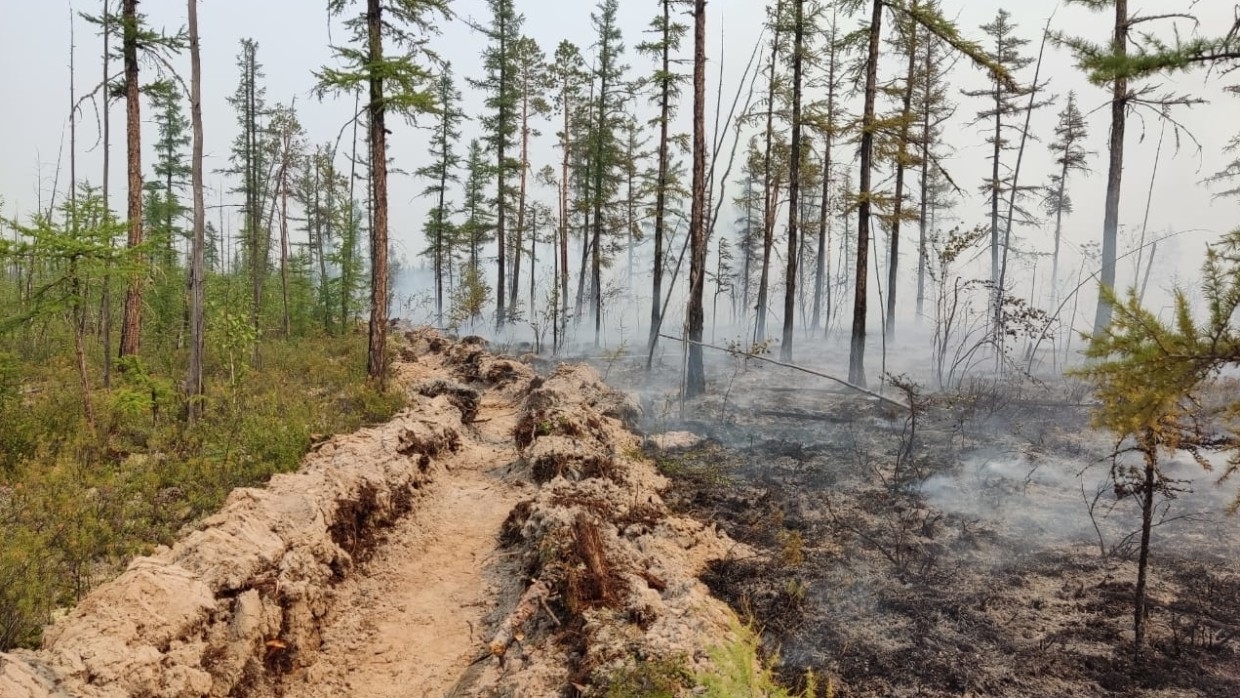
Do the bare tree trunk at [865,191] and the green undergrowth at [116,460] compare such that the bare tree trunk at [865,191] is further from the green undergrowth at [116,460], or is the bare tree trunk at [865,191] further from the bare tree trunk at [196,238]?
the bare tree trunk at [196,238]

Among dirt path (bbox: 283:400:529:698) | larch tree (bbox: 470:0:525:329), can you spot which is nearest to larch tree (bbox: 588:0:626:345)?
larch tree (bbox: 470:0:525:329)

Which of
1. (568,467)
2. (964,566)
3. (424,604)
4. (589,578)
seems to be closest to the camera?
(589,578)

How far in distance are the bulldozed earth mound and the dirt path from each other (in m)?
0.02

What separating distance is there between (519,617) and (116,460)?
6.22 m

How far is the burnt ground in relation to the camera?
435cm

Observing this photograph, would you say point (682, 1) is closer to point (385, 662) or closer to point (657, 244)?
point (657, 244)

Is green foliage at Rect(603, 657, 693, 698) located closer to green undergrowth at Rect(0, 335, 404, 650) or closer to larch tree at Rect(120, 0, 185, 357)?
green undergrowth at Rect(0, 335, 404, 650)

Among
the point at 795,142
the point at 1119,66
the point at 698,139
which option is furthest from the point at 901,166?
the point at 1119,66

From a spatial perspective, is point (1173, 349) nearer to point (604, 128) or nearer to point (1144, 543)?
point (1144, 543)

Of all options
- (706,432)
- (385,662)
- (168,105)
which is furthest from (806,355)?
(168,105)

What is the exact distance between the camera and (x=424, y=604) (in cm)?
553

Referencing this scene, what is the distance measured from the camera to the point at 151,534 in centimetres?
546

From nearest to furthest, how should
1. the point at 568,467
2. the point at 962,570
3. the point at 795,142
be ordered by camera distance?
the point at 962,570 → the point at 568,467 → the point at 795,142

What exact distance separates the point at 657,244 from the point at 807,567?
17579 millimetres
